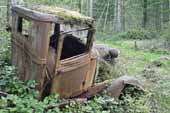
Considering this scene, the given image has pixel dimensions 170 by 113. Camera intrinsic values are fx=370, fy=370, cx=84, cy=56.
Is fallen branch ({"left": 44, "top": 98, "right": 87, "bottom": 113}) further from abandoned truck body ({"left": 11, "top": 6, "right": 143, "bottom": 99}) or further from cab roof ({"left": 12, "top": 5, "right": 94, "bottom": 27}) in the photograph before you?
cab roof ({"left": 12, "top": 5, "right": 94, "bottom": 27})

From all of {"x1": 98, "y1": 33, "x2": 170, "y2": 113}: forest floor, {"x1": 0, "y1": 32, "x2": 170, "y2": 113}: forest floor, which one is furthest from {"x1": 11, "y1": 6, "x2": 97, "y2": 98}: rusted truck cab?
{"x1": 98, "y1": 33, "x2": 170, "y2": 113}: forest floor

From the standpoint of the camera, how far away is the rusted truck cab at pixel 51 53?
583 cm

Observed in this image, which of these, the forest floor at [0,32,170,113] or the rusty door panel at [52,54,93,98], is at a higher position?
the rusty door panel at [52,54,93,98]

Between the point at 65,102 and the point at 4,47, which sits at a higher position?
the point at 4,47

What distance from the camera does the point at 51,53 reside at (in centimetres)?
618

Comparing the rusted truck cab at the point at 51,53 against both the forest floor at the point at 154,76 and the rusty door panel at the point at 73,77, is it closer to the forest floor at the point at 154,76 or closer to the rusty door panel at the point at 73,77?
the rusty door panel at the point at 73,77

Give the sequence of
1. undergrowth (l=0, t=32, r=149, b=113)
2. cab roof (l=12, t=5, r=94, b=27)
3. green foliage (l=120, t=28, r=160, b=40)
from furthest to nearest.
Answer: green foliage (l=120, t=28, r=160, b=40) < cab roof (l=12, t=5, r=94, b=27) < undergrowth (l=0, t=32, r=149, b=113)

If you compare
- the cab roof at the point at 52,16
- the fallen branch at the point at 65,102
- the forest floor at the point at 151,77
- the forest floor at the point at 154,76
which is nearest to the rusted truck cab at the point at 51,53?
the cab roof at the point at 52,16

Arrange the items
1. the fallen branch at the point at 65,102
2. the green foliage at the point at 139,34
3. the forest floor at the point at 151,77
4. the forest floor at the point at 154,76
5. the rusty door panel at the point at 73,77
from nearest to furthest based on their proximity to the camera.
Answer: the fallen branch at the point at 65,102 < the rusty door panel at the point at 73,77 < the forest floor at the point at 151,77 < the forest floor at the point at 154,76 < the green foliage at the point at 139,34

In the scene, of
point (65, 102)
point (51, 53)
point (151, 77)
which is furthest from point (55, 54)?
point (151, 77)

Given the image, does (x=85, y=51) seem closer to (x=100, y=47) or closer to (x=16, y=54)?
(x=16, y=54)

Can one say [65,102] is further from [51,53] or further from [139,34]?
[139,34]

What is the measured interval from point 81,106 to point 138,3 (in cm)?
3472

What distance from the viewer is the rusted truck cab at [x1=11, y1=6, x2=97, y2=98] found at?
5.83 m
